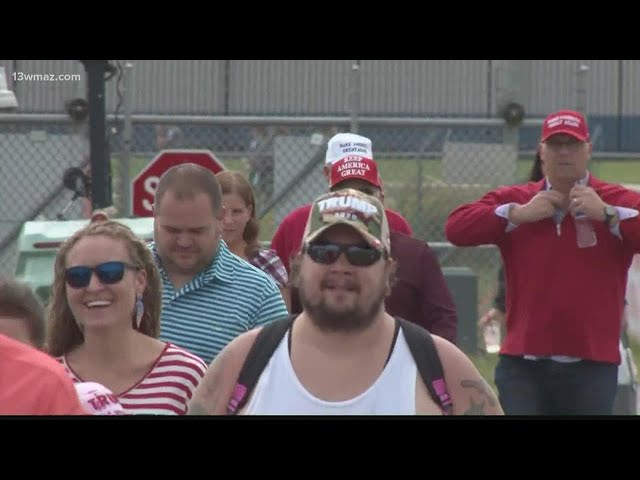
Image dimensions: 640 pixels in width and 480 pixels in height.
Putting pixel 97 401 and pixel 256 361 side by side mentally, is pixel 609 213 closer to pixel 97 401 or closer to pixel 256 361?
pixel 256 361

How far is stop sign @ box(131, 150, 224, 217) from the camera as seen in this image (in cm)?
1006

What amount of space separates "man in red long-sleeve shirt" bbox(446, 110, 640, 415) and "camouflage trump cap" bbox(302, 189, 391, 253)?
8.16 feet

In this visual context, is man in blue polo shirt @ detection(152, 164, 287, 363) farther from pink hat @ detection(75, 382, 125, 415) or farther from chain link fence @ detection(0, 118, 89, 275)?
chain link fence @ detection(0, 118, 89, 275)

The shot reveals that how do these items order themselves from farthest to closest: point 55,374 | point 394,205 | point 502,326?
point 394,205
point 502,326
point 55,374

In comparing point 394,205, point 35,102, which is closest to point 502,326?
point 394,205

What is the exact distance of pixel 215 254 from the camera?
18.5ft

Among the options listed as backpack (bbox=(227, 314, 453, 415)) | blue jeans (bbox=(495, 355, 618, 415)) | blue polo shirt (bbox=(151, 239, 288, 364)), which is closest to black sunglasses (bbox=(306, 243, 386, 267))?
backpack (bbox=(227, 314, 453, 415))

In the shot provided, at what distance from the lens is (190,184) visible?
5.57 meters

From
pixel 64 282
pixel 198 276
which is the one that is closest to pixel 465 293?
pixel 198 276

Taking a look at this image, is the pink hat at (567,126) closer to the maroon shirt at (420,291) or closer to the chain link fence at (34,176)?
the maroon shirt at (420,291)

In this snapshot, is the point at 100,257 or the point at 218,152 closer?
the point at 100,257

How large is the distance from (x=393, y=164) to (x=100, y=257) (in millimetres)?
9062

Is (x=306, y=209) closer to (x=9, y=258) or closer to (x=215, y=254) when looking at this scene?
(x=215, y=254)

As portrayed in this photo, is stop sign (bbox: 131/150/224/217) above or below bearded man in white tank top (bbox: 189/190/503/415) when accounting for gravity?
above
